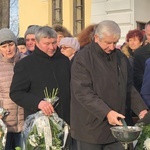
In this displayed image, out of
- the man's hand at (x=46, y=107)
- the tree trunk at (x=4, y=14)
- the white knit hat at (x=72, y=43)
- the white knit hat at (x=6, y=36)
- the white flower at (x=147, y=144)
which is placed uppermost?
the tree trunk at (x=4, y=14)

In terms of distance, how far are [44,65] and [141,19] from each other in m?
5.29

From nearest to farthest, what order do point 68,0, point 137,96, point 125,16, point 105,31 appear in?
point 105,31 < point 137,96 < point 125,16 < point 68,0

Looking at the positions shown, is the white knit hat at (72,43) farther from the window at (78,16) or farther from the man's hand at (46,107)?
the window at (78,16)

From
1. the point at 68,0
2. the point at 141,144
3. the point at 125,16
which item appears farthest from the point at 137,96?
the point at 68,0

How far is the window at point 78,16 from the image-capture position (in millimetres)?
10112

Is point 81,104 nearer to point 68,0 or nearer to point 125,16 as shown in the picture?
point 125,16

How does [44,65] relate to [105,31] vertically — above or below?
below

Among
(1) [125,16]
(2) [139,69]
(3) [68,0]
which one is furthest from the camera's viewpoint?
(3) [68,0]

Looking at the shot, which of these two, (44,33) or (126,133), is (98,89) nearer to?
(126,133)

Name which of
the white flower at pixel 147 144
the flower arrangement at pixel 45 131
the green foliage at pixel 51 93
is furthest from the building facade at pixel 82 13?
the white flower at pixel 147 144

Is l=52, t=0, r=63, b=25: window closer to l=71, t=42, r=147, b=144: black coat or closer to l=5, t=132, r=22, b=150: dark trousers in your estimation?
l=5, t=132, r=22, b=150: dark trousers

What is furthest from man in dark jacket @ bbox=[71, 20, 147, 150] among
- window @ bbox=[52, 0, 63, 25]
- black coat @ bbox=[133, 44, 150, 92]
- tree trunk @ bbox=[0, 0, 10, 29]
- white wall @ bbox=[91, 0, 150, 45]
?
window @ bbox=[52, 0, 63, 25]

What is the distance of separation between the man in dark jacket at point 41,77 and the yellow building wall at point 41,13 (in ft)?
19.3

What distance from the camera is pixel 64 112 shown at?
396 cm
